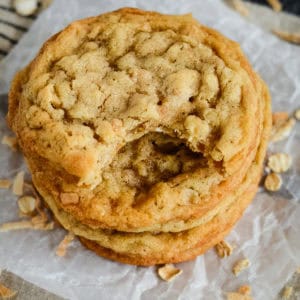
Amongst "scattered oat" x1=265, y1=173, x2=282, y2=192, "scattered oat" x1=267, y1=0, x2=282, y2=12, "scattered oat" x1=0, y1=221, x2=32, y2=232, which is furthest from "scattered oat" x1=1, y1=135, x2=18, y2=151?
"scattered oat" x1=267, y1=0, x2=282, y2=12

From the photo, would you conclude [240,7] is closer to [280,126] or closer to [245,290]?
[280,126]

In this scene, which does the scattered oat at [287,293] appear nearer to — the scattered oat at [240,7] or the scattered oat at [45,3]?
the scattered oat at [240,7]

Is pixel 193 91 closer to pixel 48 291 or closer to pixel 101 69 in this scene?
pixel 101 69

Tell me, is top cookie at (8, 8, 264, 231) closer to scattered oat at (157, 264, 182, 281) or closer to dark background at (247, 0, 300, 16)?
scattered oat at (157, 264, 182, 281)

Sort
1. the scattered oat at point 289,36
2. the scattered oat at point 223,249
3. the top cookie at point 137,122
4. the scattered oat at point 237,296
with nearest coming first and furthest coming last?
1. the top cookie at point 137,122
2. the scattered oat at point 237,296
3. the scattered oat at point 223,249
4. the scattered oat at point 289,36

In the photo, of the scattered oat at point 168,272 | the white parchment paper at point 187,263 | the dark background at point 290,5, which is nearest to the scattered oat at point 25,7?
the white parchment paper at point 187,263

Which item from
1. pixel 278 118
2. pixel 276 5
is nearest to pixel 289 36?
pixel 276 5

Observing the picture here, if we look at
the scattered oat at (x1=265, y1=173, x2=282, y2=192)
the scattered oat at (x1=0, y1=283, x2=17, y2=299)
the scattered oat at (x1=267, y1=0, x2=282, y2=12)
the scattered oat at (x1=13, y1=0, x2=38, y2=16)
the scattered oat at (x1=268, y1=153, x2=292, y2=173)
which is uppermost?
the scattered oat at (x1=267, y1=0, x2=282, y2=12)
